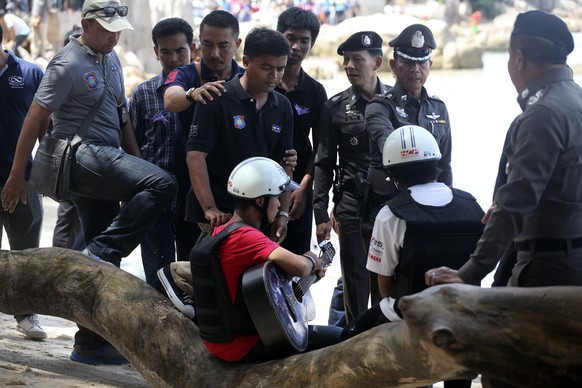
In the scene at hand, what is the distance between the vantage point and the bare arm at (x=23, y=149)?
6.46m

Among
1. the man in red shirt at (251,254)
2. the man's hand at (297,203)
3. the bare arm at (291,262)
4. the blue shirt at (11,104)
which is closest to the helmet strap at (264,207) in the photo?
the man in red shirt at (251,254)

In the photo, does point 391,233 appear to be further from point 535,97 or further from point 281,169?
point 535,97

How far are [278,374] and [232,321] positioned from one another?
0.34 meters

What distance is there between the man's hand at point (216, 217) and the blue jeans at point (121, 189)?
0.41 m

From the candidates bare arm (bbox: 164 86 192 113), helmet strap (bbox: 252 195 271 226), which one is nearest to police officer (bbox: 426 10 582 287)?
helmet strap (bbox: 252 195 271 226)

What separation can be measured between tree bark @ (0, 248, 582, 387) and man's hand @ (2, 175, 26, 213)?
0.36 m

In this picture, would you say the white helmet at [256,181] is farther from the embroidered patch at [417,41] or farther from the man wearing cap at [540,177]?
the embroidered patch at [417,41]

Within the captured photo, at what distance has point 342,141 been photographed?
7094 mm

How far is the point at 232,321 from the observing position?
5.27m

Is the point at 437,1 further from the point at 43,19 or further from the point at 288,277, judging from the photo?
the point at 288,277

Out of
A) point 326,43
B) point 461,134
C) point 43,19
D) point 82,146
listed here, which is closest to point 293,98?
point 82,146

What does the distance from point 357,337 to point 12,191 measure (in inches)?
112

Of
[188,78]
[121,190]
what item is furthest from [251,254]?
[188,78]

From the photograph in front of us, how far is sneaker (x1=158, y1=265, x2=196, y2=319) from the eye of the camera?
597 cm
